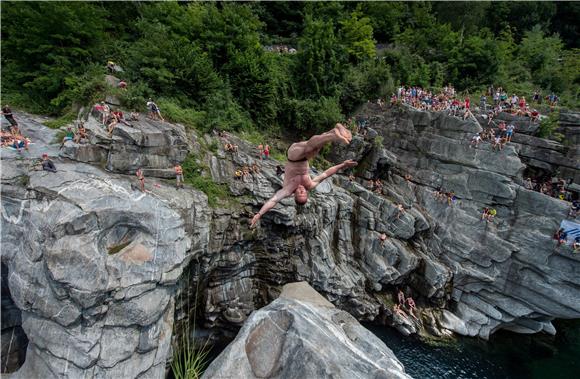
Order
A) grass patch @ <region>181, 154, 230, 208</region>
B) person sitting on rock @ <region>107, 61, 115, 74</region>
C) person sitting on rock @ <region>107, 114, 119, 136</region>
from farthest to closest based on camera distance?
person sitting on rock @ <region>107, 61, 115, 74</region> → grass patch @ <region>181, 154, 230, 208</region> → person sitting on rock @ <region>107, 114, 119, 136</region>

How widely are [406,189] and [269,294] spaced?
11.0 meters

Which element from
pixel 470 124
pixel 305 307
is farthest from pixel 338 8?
pixel 305 307

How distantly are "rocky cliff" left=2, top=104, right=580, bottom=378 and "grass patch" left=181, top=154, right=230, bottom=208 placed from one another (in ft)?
1.15

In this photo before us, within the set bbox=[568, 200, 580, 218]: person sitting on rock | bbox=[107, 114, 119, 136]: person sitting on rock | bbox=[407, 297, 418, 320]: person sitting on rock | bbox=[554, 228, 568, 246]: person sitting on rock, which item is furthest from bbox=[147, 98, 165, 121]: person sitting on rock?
bbox=[568, 200, 580, 218]: person sitting on rock

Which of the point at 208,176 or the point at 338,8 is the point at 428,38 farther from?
the point at 208,176

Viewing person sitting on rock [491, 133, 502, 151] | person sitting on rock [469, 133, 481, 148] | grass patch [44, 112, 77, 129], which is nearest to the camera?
grass patch [44, 112, 77, 129]

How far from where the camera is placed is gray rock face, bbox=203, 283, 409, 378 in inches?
293

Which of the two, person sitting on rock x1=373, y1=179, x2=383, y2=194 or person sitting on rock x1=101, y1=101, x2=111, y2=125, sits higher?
person sitting on rock x1=101, y1=101, x2=111, y2=125

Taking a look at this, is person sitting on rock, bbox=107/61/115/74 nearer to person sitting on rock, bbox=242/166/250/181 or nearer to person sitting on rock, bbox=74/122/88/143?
person sitting on rock, bbox=74/122/88/143

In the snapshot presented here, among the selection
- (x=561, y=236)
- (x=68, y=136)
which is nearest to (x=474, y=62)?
(x=561, y=236)

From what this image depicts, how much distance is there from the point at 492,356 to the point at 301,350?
43.5 ft

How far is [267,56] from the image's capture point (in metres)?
18.5

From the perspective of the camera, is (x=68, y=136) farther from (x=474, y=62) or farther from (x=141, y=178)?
(x=474, y=62)

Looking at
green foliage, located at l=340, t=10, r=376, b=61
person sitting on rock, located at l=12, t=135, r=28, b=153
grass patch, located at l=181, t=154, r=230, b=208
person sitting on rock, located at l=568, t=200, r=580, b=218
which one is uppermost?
green foliage, located at l=340, t=10, r=376, b=61
